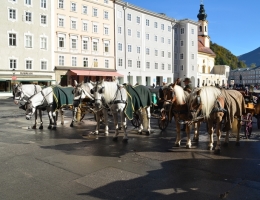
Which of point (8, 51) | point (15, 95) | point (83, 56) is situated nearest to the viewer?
point (15, 95)

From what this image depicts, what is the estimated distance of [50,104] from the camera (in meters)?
11.1

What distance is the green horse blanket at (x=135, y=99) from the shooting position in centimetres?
903

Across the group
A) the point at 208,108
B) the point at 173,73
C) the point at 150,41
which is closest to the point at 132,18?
the point at 150,41

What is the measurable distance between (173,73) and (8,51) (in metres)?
38.0

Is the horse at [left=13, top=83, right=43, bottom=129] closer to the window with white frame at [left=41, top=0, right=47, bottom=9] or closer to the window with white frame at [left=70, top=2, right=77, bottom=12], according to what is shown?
the window with white frame at [left=41, top=0, right=47, bottom=9]

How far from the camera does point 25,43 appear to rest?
39531 mm

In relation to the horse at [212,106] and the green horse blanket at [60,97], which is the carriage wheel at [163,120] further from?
the green horse blanket at [60,97]

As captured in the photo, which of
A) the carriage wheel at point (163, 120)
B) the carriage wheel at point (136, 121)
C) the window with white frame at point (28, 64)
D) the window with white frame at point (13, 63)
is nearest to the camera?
the carriage wheel at point (163, 120)

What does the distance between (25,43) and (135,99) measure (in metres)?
35.2

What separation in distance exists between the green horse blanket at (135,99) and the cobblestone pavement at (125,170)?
1083mm

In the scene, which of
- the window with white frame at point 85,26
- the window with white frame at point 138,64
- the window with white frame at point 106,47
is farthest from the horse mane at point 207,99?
the window with white frame at point 138,64

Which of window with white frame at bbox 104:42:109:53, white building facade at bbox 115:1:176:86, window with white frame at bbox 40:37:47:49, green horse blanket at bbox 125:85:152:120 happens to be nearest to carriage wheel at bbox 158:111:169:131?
green horse blanket at bbox 125:85:152:120

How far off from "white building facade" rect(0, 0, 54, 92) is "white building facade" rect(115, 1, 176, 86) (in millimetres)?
13975

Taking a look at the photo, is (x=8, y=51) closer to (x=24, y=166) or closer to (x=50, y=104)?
(x=50, y=104)
